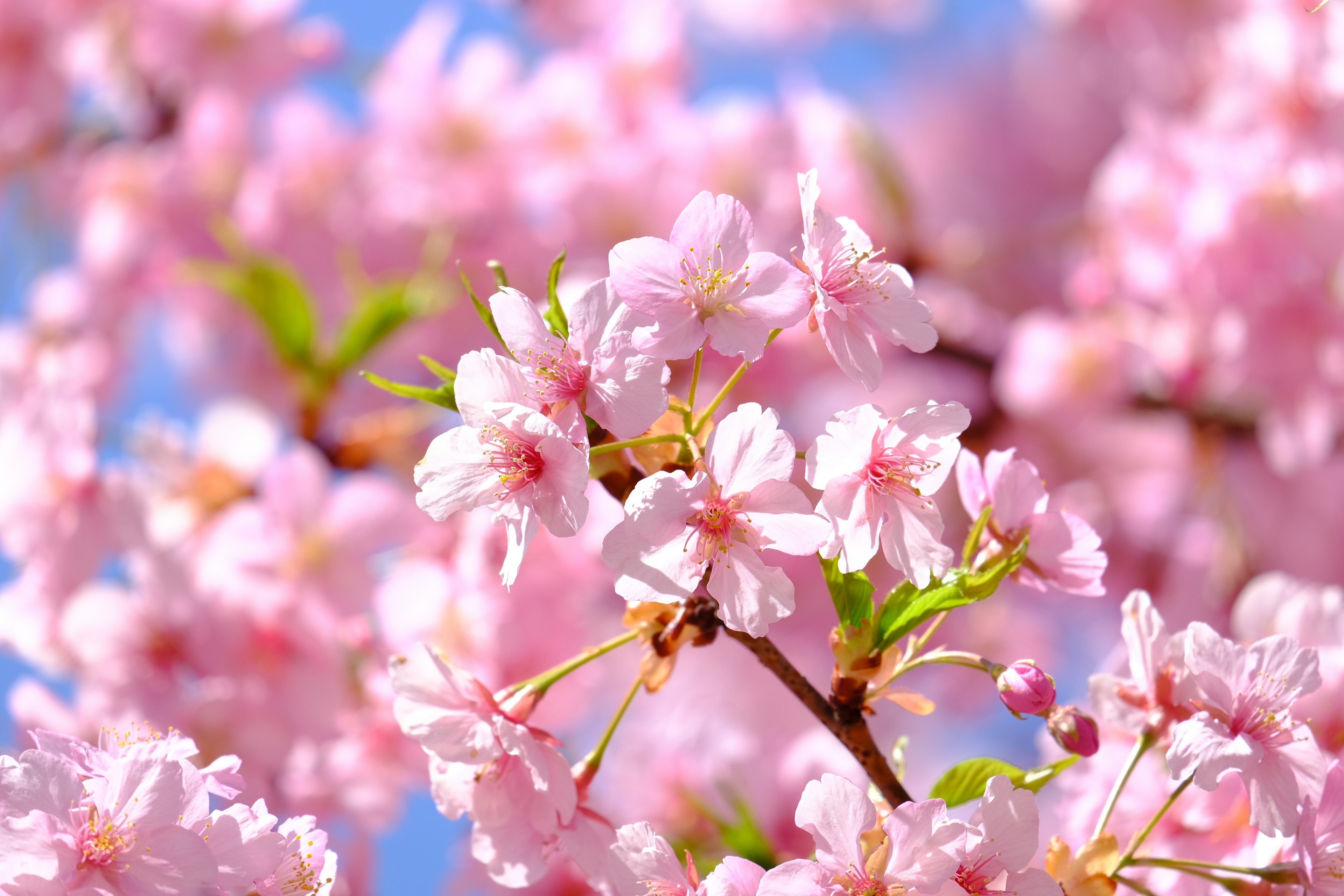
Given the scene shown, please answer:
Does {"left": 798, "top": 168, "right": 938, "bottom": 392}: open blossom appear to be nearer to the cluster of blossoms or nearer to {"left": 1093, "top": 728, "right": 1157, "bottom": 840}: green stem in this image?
{"left": 1093, "top": 728, "right": 1157, "bottom": 840}: green stem

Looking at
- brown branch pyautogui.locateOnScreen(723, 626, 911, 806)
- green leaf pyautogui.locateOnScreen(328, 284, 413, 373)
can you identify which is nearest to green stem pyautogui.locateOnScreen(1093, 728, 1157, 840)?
brown branch pyautogui.locateOnScreen(723, 626, 911, 806)

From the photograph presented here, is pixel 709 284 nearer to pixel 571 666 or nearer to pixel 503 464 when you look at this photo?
pixel 503 464

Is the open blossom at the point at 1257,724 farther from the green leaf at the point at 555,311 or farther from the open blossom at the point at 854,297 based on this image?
the green leaf at the point at 555,311

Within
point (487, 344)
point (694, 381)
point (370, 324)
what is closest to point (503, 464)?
point (694, 381)

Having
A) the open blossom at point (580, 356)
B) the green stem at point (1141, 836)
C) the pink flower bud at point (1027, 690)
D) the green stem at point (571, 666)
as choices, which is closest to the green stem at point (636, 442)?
the open blossom at point (580, 356)

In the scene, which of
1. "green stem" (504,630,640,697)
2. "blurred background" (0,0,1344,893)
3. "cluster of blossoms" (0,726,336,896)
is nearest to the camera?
"cluster of blossoms" (0,726,336,896)
